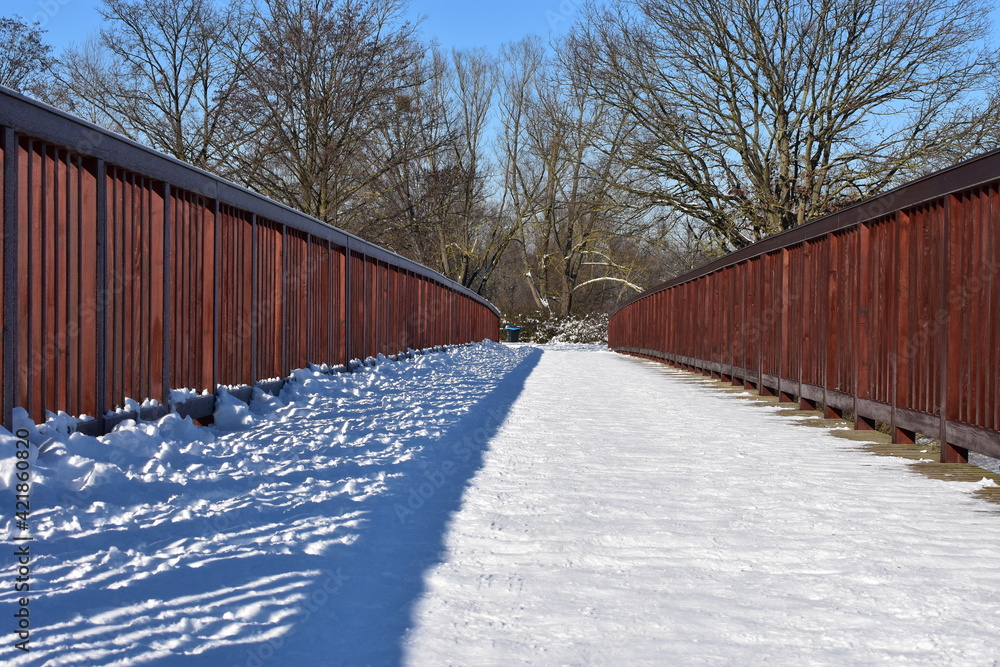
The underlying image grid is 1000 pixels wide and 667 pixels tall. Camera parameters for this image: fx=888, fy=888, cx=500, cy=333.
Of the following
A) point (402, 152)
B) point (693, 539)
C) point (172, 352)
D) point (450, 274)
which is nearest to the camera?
point (693, 539)

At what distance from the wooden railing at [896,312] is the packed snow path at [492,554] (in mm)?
725

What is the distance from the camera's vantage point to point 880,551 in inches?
151

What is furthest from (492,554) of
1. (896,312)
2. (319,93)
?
(319,93)

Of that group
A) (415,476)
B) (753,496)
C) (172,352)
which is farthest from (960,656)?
(172,352)

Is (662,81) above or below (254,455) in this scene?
above

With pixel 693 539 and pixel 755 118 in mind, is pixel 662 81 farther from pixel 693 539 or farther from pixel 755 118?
pixel 693 539

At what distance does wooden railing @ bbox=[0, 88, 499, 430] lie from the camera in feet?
15.6

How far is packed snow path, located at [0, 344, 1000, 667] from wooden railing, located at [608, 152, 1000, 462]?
2.38 feet

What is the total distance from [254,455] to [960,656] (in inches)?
170

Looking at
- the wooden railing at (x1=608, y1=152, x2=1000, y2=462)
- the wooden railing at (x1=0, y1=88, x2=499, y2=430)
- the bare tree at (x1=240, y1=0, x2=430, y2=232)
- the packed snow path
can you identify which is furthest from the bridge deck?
the bare tree at (x1=240, y1=0, x2=430, y2=232)

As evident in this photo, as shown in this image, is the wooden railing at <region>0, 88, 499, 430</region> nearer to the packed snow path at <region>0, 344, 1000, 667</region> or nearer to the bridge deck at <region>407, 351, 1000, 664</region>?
the packed snow path at <region>0, 344, 1000, 667</region>

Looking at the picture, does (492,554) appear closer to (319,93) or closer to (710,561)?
(710,561)

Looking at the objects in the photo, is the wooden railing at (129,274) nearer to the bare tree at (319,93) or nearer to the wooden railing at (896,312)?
the wooden railing at (896,312)

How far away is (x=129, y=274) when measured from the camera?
593 centimetres
